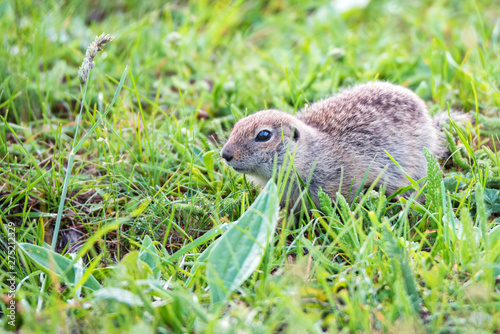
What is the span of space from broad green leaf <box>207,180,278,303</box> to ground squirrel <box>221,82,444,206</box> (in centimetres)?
92

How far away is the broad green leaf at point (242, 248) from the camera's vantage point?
2.49 meters

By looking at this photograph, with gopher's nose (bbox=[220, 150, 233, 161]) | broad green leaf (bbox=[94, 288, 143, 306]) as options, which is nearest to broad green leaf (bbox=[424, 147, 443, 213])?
gopher's nose (bbox=[220, 150, 233, 161])

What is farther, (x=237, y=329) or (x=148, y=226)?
(x=148, y=226)

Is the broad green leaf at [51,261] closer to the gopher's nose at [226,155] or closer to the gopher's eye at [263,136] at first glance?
the gopher's nose at [226,155]

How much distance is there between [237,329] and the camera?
2.16m

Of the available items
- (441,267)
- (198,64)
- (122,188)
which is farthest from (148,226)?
(198,64)

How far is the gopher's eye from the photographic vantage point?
373cm

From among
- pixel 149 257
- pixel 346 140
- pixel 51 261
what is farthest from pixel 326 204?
pixel 51 261

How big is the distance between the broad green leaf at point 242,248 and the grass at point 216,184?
0.10 ft

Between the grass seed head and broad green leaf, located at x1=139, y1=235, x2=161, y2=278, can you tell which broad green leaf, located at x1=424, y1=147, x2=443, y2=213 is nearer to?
broad green leaf, located at x1=139, y1=235, x2=161, y2=278

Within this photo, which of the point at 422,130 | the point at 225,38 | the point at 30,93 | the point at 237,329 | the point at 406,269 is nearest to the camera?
the point at 237,329

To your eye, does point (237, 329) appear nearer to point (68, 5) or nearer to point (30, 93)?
point (30, 93)

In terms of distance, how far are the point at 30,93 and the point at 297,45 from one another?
3.36 metres

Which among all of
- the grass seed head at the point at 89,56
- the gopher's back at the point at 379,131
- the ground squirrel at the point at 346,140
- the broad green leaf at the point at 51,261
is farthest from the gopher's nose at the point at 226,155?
the broad green leaf at the point at 51,261
